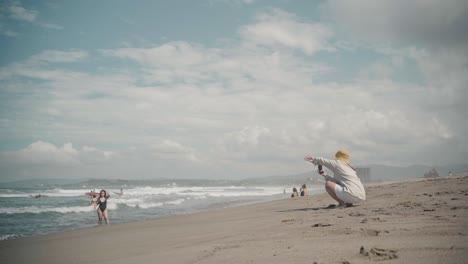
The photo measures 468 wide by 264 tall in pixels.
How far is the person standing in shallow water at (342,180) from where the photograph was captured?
7.07 meters

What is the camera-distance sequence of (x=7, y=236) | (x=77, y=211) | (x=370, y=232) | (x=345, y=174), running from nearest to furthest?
(x=370, y=232) < (x=345, y=174) < (x=7, y=236) < (x=77, y=211)

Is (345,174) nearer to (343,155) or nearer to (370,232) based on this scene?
(343,155)

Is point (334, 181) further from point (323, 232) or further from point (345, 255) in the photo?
point (345, 255)

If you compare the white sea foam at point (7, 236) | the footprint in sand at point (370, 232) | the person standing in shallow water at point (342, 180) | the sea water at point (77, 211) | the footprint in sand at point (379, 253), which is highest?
the person standing in shallow water at point (342, 180)

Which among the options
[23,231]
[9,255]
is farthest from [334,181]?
[23,231]

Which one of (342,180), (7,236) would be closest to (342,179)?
(342,180)

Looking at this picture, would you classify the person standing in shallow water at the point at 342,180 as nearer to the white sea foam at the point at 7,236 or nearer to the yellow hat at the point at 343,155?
the yellow hat at the point at 343,155

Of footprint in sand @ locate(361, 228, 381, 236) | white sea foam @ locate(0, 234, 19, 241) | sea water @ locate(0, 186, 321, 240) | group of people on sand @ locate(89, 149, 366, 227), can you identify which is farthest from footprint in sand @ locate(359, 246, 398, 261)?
sea water @ locate(0, 186, 321, 240)

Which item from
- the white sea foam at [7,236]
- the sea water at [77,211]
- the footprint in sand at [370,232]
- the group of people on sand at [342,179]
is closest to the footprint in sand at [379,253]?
the footprint in sand at [370,232]

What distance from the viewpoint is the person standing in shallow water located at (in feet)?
23.2

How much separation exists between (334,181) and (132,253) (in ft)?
16.2

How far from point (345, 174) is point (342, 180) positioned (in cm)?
22

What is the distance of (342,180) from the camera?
7.21 metres

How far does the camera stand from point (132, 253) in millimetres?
4828
